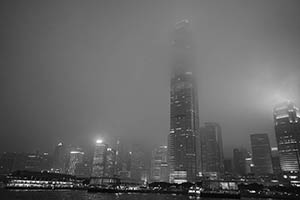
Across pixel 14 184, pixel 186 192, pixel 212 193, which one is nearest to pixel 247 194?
pixel 212 193

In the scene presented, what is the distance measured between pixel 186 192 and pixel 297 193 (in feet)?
244

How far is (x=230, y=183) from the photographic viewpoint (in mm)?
181125

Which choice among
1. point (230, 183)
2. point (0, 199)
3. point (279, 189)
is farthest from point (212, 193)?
point (0, 199)

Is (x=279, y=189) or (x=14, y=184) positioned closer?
(x=279, y=189)

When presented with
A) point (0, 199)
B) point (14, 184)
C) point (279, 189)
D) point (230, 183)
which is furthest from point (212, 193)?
point (14, 184)

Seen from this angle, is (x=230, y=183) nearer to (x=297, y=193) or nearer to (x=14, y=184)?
(x=297, y=193)

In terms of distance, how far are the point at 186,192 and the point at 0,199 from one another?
456ft

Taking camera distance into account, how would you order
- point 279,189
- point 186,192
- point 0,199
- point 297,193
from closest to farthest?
1. point 0,199
2. point 297,193
3. point 279,189
4. point 186,192

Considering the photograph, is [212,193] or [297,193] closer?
[297,193]

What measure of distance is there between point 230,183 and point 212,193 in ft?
55.7

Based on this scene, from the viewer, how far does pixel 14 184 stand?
19838 centimetres

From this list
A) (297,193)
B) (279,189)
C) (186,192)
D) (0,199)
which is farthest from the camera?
(186,192)

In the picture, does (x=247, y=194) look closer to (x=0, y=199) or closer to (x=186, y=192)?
(x=186, y=192)

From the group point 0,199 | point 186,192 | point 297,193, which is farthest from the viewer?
point 186,192
